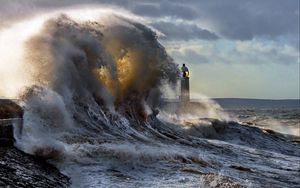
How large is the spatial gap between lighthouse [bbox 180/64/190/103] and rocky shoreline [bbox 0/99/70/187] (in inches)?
655

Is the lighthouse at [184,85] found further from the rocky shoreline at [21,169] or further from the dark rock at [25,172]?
the dark rock at [25,172]

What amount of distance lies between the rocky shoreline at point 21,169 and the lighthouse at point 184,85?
1664cm

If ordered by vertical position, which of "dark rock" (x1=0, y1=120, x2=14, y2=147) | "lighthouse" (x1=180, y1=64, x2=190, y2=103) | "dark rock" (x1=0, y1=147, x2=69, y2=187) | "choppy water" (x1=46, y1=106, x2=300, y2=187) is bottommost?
"choppy water" (x1=46, y1=106, x2=300, y2=187)

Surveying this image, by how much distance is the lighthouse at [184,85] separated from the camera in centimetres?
2352

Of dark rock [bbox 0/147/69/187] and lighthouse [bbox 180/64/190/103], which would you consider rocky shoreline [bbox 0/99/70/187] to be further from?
lighthouse [bbox 180/64/190/103]

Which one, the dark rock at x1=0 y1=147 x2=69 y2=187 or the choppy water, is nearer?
the dark rock at x1=0 y1=147 x2=69 y2=187

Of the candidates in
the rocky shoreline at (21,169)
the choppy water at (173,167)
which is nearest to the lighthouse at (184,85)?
the choppy water at (173,167)

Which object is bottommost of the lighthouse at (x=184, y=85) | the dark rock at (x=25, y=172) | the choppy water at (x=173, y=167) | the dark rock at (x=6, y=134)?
the choppy water at (x=173, y=167)

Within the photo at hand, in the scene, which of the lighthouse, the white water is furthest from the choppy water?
the lighthouse

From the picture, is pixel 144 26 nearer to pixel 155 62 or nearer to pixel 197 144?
pixel 155 62

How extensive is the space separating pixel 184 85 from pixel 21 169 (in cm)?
1811

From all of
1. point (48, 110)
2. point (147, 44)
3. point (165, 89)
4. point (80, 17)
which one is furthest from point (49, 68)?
point (165, 89)

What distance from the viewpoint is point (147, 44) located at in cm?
1588

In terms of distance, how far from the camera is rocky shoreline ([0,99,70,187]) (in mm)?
5316
